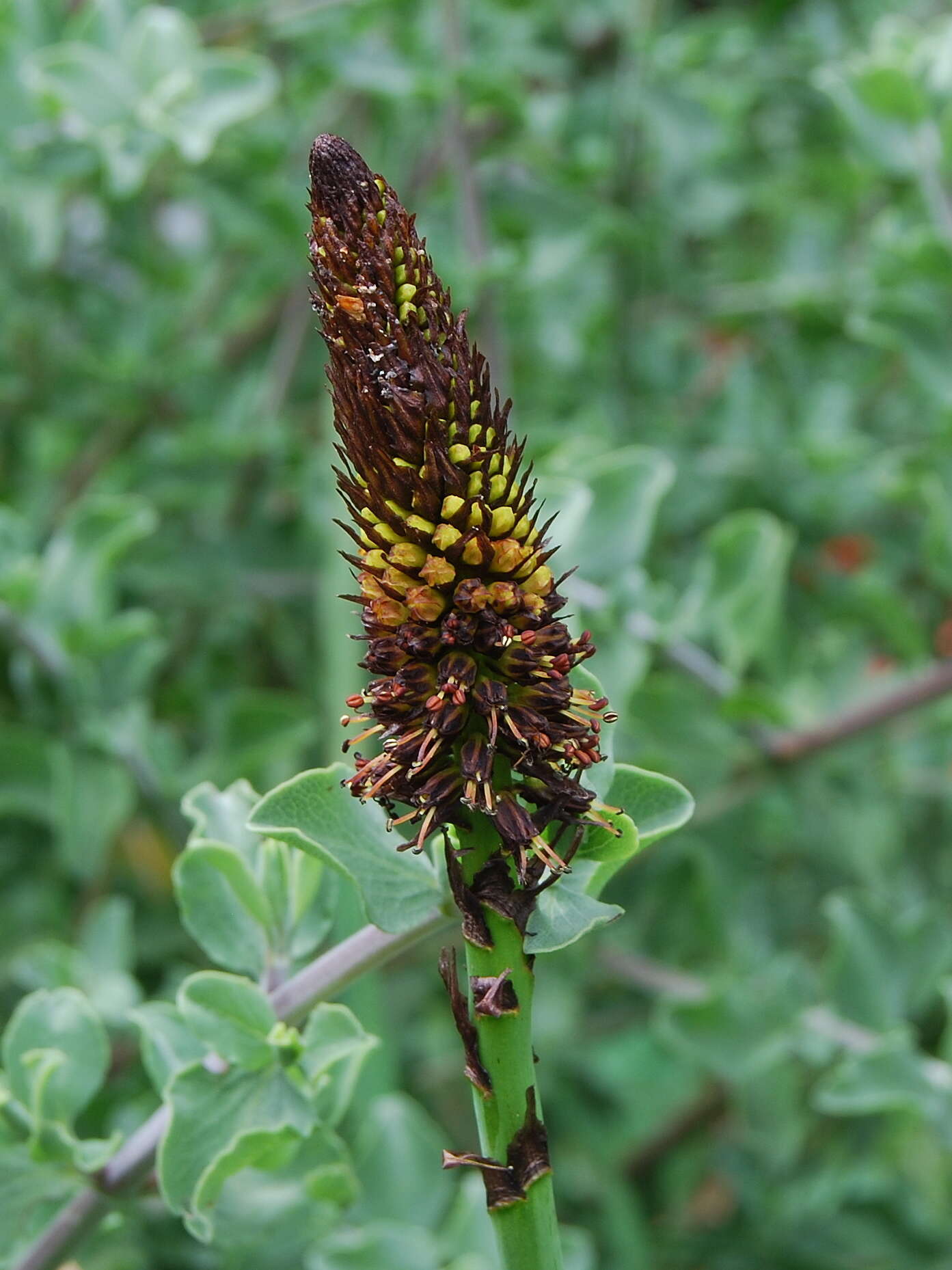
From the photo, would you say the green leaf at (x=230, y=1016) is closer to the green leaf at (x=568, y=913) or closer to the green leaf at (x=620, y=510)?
the green leaf at (x=568, y=913)

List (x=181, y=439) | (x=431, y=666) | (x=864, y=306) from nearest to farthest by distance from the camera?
1. (x=431, y=666)
2. (x=864, y=306)
3. (x=181, y=439)

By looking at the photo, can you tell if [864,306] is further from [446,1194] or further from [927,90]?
[446,1194]

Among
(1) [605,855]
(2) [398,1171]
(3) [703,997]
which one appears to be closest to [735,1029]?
(3) [703,997]

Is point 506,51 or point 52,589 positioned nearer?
point 52,589

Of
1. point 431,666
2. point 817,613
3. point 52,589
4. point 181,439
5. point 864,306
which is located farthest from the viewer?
point 817,613

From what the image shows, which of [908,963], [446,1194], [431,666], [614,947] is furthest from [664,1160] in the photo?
[431,666]

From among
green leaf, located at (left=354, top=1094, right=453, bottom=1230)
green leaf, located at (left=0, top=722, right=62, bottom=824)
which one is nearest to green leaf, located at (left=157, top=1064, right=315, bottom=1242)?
green leaf, located at (left=354, top=1094, right=453, bottom=1230)

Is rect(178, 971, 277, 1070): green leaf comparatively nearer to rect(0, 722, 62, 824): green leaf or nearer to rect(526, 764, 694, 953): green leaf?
rect(526, 764, 694, 953): green leaf

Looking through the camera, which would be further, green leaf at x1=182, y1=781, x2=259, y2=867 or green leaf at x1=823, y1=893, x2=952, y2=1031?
green leaf at x1=823, y1=893, x2=952, y2=1031

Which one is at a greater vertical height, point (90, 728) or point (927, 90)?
point (927, 90)
